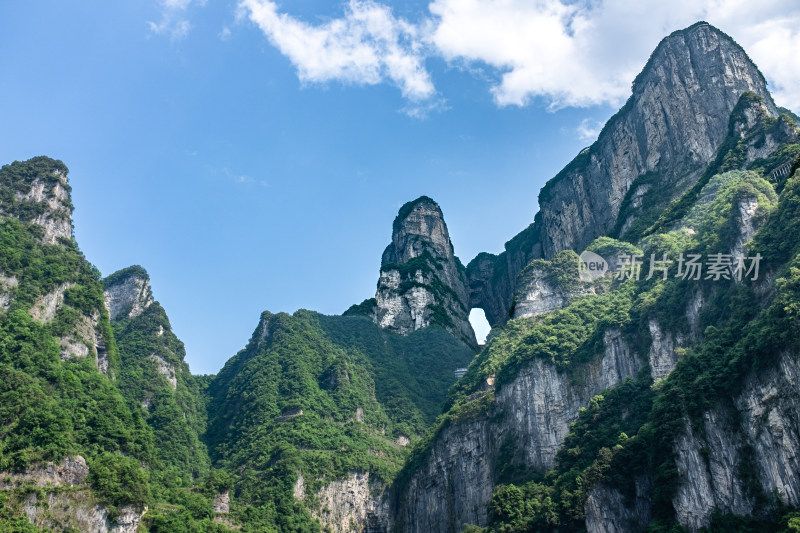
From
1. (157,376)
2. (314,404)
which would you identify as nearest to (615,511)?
(314,404)

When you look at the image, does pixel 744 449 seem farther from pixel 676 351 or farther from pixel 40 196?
pixel 40 196

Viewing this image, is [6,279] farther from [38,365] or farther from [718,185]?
[718,185]

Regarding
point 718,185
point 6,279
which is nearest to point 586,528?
point 718,185

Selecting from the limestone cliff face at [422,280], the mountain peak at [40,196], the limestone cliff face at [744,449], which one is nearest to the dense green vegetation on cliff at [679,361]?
the limestone cliff face at [744,449]

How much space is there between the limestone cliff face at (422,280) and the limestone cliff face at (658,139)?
1791cm

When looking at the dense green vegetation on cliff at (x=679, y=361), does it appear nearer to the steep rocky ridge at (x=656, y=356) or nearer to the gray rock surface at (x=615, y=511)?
the steep rocky ridge at (x=656, y=356)

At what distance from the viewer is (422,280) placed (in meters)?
116

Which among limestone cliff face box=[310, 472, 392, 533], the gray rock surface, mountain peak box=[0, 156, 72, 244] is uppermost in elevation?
mountain peak box=[0, 156, 72, 244]

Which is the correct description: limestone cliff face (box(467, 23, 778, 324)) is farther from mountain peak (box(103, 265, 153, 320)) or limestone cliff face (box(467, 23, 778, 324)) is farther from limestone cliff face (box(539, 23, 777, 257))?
mountain peak (box(103, 265, 153, 320))

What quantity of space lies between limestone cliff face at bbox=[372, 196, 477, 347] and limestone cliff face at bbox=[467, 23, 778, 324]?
17907 millimetres

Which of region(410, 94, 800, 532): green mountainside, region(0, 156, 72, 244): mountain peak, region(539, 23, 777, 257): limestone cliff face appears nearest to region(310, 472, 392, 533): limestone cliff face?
region(410, 94, 800, 532): green mountainside

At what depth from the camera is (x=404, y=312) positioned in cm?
11325

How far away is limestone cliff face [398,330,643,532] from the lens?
56688 mm

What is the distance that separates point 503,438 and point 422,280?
5717cm
